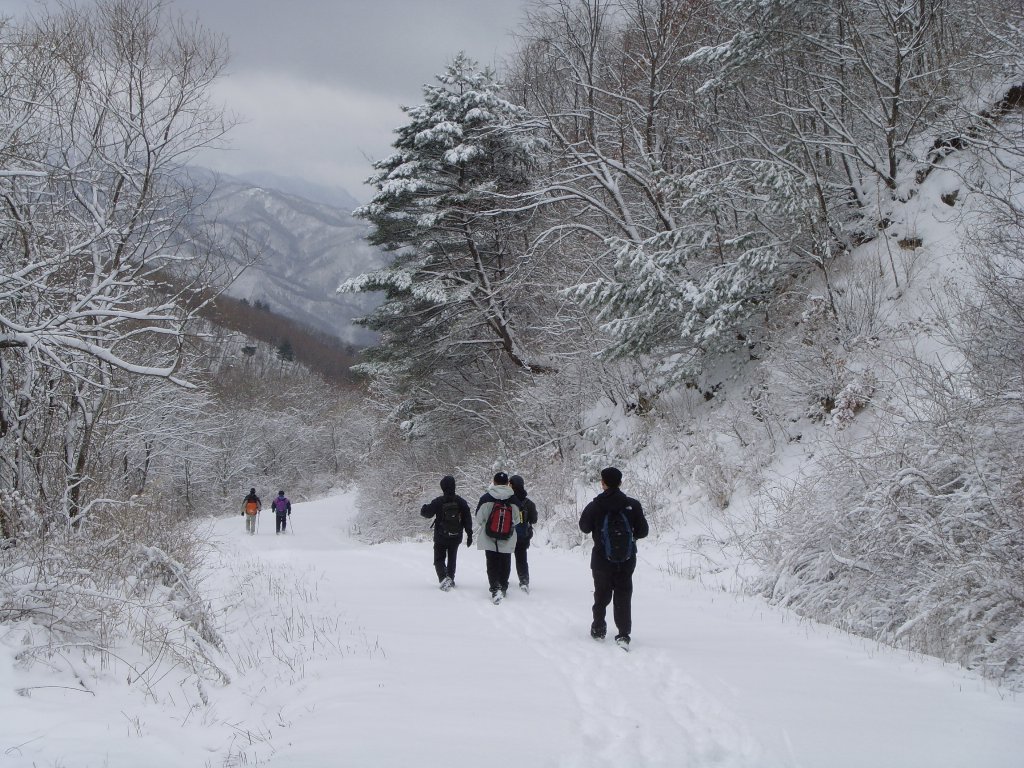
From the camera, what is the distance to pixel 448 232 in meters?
21.0

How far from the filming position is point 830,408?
37.6 ft

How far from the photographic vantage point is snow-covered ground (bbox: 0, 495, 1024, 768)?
3.77 metres

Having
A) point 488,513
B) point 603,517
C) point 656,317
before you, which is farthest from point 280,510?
point 603,517

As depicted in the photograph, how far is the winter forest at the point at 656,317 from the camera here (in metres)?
6.39

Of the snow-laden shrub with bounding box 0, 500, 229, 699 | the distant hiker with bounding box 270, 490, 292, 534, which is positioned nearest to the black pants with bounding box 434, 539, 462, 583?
the snow-laden shrub with bounding box 0, 500, 229, 699

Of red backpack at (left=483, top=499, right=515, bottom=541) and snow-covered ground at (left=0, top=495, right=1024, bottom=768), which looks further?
red backpack at (left=483, top=499, right=515, bottom=541)

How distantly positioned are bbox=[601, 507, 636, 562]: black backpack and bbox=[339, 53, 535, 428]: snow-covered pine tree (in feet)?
41.2

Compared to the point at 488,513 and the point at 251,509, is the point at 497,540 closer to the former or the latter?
the point at 488,513

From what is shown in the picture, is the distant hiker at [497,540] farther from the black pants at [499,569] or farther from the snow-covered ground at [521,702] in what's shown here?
the snow-covered ground at [521,702]

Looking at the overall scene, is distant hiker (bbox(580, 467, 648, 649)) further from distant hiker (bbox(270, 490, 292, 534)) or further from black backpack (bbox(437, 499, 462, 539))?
distant hiker (bbox(270, 490, 292, 534))

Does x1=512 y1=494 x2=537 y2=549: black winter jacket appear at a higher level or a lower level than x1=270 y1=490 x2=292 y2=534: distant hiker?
higher

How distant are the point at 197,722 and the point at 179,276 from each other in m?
5.61

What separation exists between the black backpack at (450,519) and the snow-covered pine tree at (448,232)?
1002 cm

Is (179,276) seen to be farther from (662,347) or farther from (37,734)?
(662,347)
